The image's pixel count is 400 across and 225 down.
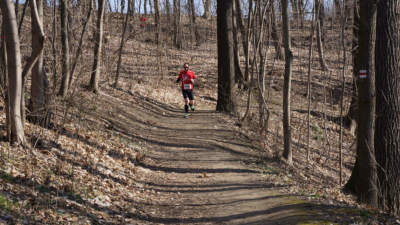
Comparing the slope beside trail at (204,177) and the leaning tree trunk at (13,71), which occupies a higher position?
the leaning tree trunk at (13,71)

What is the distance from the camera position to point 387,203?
8.62 m

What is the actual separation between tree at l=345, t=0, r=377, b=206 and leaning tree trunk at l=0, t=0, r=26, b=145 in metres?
6.74

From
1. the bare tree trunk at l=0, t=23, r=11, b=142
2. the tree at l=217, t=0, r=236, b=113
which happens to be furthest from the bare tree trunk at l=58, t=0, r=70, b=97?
the tree at l=217, t=0, r=236, b=113

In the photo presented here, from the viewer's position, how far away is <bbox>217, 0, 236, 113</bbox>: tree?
14.6 metres

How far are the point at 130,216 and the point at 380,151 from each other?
18.4 ft

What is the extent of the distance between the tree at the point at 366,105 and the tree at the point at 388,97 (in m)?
0.16

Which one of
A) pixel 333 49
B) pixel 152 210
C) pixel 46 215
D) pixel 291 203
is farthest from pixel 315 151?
pixel 333 49

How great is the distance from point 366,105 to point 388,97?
46 centimetres

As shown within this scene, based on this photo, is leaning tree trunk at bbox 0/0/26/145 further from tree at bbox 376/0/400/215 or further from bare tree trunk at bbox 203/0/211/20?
bare tree trunk at bbox 203/0/211/20

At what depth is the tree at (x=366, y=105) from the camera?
27.8 ft

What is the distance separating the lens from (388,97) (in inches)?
333

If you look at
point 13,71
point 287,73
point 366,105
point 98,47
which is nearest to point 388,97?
point 366,105

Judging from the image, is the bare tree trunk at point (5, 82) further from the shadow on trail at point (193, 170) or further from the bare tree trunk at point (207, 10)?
the bare tree trunk at point (207, 10)

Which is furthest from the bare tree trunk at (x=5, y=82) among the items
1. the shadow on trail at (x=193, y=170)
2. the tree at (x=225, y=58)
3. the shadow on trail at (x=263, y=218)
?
the tree at (x=225, y=58)
